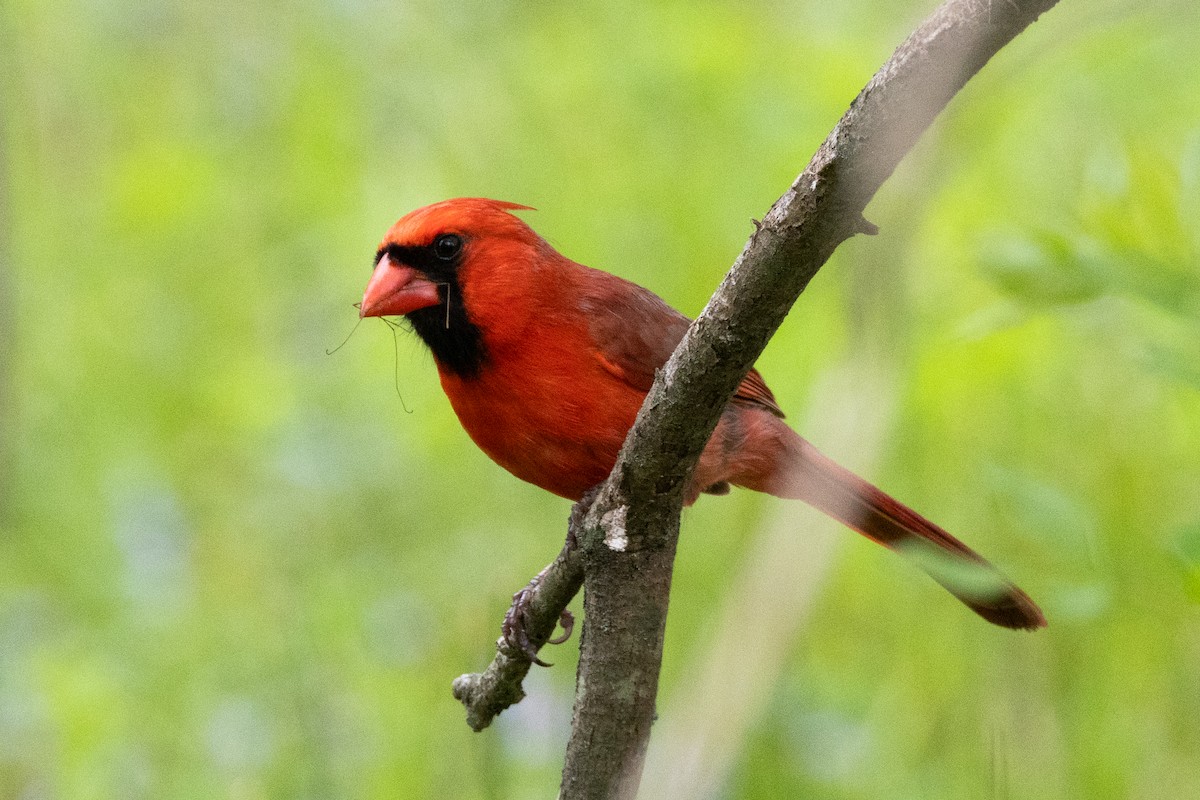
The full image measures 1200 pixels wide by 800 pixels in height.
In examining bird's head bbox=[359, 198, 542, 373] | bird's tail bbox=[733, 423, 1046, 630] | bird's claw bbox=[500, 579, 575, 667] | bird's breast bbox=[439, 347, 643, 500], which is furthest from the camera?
bird's tail bbox=[733, 423, 1046, 630]

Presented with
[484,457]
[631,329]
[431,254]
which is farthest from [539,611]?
[484,457]

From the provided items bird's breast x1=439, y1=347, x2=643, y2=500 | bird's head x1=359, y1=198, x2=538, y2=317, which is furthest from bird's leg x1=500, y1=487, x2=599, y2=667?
bird's head x1=359, y1=198, x2=538, y2=317

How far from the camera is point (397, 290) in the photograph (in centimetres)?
293

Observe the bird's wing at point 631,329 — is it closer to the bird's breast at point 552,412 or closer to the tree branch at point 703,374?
the bird's breast at point 552,412

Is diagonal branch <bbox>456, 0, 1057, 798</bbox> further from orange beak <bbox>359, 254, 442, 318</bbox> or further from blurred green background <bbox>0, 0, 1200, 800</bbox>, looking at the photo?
orange beak <bbox>359, 254, 442, 318</bbox>

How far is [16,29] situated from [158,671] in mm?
2550

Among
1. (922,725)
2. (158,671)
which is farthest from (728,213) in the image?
(158,671)

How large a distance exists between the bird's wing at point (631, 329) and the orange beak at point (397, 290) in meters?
0.32

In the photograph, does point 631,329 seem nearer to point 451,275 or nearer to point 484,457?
point 451,275

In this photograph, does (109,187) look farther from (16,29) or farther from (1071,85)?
(1071,85)

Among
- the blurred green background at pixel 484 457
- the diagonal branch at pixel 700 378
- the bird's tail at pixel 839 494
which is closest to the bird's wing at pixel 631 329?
the bird's tail at pixel 839 494

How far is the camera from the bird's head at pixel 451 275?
9.50 ft

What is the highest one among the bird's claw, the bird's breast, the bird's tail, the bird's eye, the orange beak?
the bird's eye

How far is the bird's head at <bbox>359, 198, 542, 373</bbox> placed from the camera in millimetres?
2896
